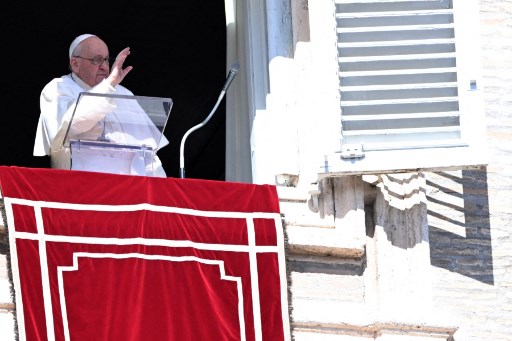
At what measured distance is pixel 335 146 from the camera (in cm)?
1059

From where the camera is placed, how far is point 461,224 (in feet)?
37.1

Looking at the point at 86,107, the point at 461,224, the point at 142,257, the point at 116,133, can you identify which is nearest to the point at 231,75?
the point at 116,133

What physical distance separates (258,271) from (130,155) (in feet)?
2.59

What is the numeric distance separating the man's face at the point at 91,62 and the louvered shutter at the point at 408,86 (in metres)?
1.10

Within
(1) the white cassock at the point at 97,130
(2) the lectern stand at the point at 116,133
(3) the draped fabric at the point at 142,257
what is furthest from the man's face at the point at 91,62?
(3) the draped fabric at the point at 142,257

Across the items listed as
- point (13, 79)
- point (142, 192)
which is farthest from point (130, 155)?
point (13, 79)

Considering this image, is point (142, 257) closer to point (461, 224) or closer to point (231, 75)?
point (231, 75)

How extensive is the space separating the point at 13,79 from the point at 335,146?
3.00 metres

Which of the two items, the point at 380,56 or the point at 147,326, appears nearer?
the point at 147,326

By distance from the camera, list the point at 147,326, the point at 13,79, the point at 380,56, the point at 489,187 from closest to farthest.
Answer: the point at 147,326
the point at 380,56
the point at 489,187
the point at 13,79

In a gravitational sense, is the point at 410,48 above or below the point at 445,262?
above

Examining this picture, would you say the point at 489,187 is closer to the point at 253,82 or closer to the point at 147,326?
the point at 253,82

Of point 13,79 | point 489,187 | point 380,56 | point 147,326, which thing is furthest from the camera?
point 13,79

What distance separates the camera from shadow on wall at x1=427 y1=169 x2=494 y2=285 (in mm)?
11219
